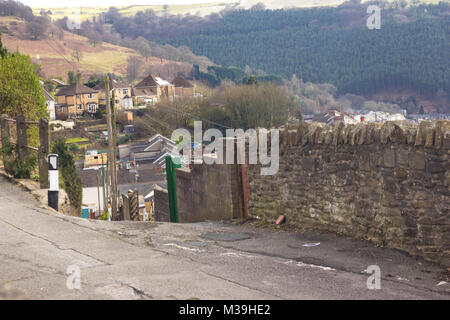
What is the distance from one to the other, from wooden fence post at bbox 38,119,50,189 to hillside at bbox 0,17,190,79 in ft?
404

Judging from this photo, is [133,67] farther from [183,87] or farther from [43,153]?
[43,153]

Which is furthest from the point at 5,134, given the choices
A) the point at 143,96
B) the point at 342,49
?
the point at 342,49

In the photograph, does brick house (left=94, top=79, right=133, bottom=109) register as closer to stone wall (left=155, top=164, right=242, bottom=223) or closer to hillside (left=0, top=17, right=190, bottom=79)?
hillside (left=0, top=17, right=190, bottom=79)

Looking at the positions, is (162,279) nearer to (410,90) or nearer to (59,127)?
(59,127)

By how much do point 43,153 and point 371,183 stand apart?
Result: 740cm

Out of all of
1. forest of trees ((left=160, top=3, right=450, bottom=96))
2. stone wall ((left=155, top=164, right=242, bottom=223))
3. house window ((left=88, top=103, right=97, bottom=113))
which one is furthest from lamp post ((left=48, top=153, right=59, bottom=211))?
house window ((left=88, top=103, right=97, bottom=113))

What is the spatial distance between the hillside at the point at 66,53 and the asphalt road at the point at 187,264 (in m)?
127

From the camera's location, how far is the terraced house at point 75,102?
284ft

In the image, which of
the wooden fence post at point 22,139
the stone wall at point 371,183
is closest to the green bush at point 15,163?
the wooden fence post at point 22,139

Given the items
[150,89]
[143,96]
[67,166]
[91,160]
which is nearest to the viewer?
[67,166]

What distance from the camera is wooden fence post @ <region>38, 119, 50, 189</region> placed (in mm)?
11742

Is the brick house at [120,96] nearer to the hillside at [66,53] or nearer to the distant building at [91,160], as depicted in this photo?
the distant building at [91,160]

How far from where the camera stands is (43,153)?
1194 cm

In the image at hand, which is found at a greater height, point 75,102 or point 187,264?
point 187,264
